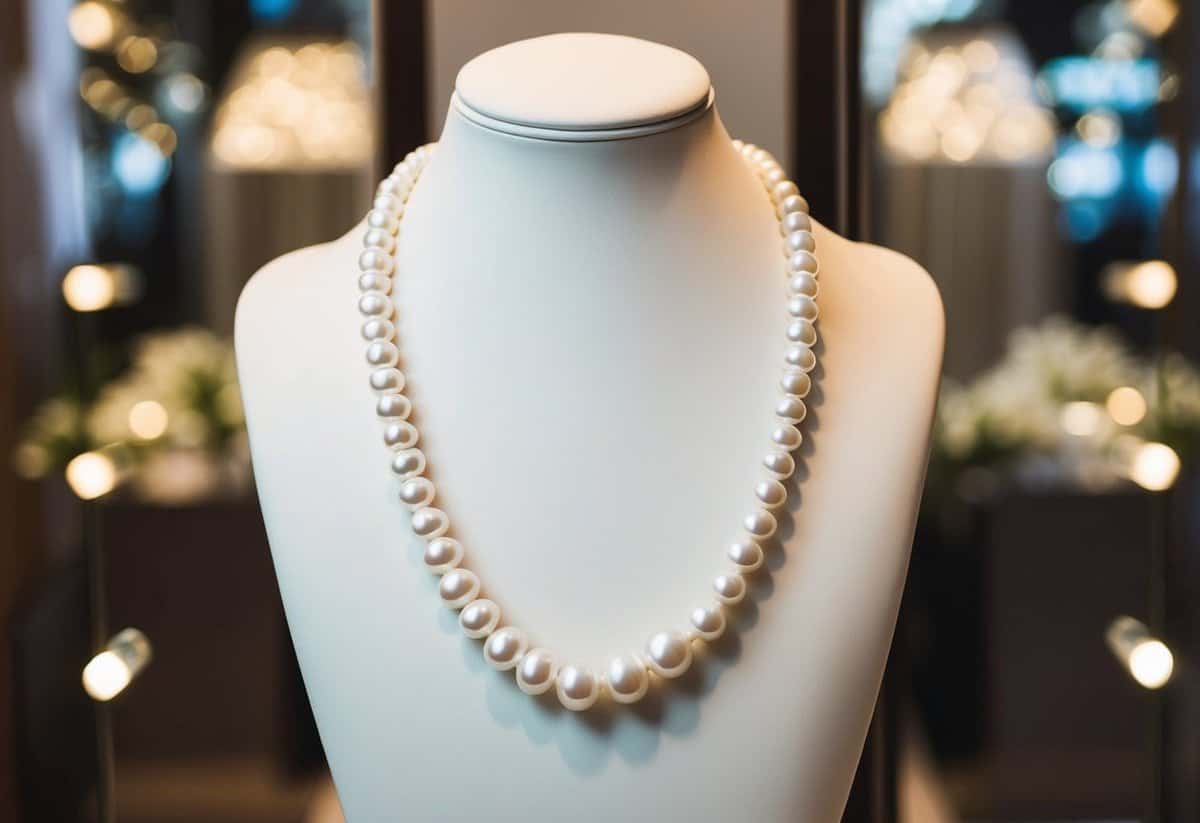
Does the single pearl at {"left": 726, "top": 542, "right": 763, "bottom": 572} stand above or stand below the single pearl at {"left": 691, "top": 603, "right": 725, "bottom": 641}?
above

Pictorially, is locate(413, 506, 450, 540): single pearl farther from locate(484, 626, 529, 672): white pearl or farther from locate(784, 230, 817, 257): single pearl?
locate(784, 230, 817, 257): single pearl

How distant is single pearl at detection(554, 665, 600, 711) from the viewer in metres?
0.74

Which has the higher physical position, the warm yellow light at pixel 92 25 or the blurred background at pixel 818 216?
the warm yellow light at pixel 92 25

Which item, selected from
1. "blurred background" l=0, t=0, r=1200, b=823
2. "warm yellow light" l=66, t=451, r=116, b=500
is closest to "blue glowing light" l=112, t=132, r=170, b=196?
"blurred background" l=0, t=0, r=1200, b=823

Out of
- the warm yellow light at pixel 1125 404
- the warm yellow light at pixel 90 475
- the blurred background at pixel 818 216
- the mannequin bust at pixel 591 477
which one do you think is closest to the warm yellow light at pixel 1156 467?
the blurred background at pixel 818 216

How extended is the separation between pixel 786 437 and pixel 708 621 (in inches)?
5.3

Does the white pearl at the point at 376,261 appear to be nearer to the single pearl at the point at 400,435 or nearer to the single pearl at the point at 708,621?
the single pearl at the point at 400,435

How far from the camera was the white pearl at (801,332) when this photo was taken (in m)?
0.81

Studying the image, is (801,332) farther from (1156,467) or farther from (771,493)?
(1156,467)

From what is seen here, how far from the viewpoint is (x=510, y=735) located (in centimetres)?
76

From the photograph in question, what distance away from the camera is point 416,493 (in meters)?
0.78

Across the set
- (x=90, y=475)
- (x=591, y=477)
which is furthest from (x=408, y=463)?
(x=90, y=475)

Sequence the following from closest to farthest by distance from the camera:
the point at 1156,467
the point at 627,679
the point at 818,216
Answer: the point at 627,679 < the point at 818,216 < the point at 1156,467

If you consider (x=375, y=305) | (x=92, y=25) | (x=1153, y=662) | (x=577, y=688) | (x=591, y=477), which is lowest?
(x=1153, y=662)
